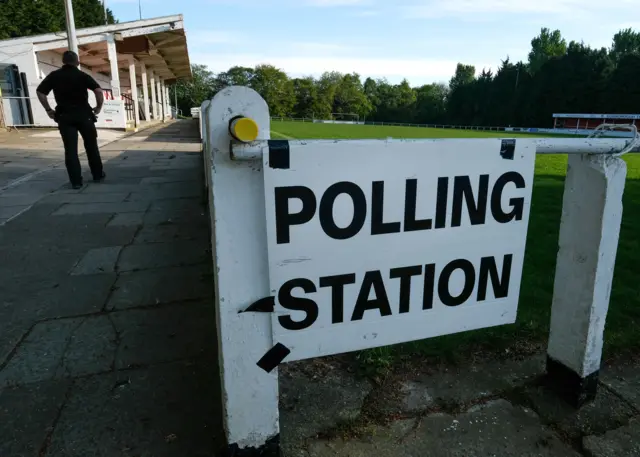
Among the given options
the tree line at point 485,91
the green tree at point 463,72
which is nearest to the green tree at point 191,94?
the tree line at point 485,91

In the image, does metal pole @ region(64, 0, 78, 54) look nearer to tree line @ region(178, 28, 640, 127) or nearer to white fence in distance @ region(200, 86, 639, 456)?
white fence in distance @ region(200, 86, 639, 456)

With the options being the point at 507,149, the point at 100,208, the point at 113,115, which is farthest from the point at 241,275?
the point at 113,115

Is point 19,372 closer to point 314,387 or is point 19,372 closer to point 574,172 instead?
point 314,387

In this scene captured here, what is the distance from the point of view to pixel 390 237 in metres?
1.58

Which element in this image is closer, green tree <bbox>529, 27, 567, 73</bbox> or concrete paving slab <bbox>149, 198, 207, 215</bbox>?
concrete paving slab <bbox>149, 198, 207, 215</bbox>

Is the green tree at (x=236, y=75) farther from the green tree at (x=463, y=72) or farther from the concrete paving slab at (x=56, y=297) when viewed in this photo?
the concrete paving slab at (x=56, y=297)

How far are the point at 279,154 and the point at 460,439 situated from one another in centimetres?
129

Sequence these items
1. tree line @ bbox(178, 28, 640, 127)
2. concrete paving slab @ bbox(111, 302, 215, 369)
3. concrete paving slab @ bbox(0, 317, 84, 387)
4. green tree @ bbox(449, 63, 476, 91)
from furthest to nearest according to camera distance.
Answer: green tree @ bbox(449, 63, 476, 91), tree line @ bbox(178, 28, 640, 127), concrete paving slab @ bbox(111, 302, 215, 369), concrete paving slab @ bbox(0, 317, 84, 387)

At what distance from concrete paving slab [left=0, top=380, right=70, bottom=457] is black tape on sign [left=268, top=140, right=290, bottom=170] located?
4.55ft

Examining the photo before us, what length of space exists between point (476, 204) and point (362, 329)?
614 mm

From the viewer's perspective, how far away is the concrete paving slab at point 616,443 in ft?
5.54

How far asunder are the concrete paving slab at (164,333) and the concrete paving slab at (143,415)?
0.12m

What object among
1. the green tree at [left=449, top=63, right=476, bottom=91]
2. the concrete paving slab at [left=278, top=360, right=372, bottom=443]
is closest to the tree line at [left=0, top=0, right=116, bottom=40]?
the concrete paving slab at [left=278, top=360, right=372, bottom=443]

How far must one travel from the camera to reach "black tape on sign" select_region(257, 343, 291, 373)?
4.85ft
